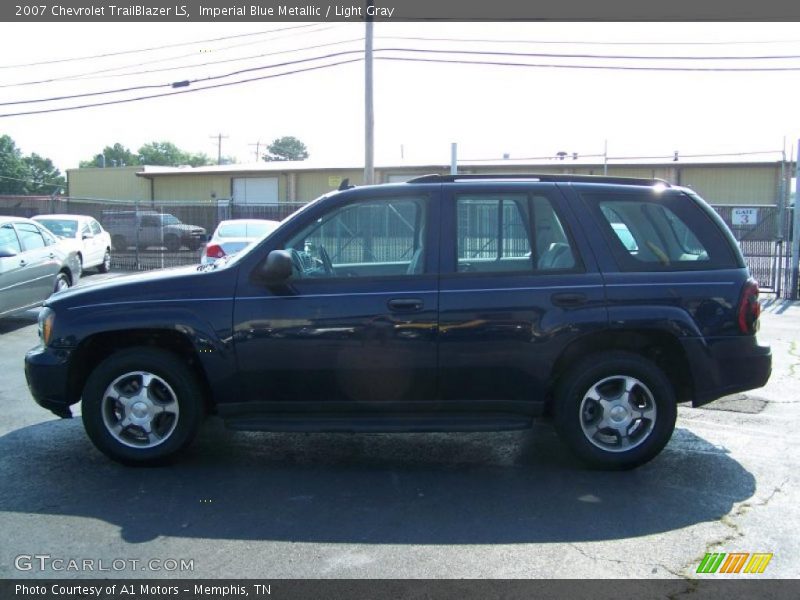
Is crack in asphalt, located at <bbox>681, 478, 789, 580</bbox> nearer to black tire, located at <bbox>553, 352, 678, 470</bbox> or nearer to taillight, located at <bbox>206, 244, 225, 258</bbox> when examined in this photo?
black tire, located at <bbox>553, 352, 678, 470</bbox>

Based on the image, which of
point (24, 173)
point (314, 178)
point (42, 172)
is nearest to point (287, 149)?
point (42, 172)

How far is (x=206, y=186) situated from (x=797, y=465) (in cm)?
3953

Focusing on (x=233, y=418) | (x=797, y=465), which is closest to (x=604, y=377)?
(x=797, y=465)

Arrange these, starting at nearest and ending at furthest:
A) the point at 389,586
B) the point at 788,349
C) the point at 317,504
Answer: the point at 389,586 < the point at 317,504 < the point at 788,349

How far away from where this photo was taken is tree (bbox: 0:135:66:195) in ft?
251

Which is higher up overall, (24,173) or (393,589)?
(24,173)

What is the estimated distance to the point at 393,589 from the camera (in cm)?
363

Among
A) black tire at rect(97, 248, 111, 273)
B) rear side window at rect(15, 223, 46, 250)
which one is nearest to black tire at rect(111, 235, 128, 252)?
black tire at rect(97, 248, 111, 273)

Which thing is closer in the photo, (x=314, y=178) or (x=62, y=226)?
(x=62, y=226)

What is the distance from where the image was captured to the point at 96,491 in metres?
4.82

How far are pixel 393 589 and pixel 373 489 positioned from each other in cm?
129

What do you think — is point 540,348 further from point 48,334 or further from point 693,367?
point 48,334

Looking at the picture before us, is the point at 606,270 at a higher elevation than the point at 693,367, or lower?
higher

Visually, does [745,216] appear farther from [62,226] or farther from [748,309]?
[62,226]
